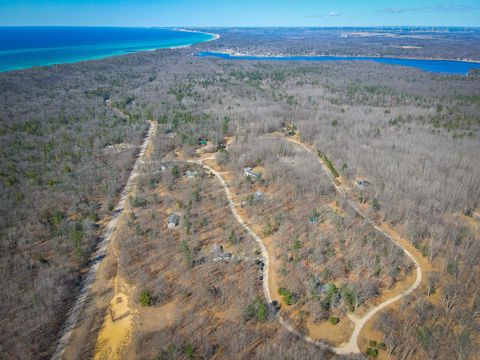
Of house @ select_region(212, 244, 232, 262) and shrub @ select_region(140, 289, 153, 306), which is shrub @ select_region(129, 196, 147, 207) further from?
shrub @ select_region(140, 289, 153, 306)

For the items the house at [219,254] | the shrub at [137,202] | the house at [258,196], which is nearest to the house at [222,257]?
the house at [219,254]

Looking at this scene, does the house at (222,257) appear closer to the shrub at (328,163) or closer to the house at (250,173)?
the house at (250,173)

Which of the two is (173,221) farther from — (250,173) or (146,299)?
(250,173)

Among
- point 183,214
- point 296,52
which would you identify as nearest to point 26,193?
point 183,214

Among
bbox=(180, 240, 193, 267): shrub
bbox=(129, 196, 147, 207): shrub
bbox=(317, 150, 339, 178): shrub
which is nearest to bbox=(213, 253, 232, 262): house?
bbox=(180, 240, 193, 267): shrub

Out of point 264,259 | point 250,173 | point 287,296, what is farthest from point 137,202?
point 287,296

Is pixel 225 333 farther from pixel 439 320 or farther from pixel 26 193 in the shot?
pixel 26 193

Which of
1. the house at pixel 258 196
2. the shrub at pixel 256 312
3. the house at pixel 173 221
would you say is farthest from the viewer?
the house at pixel 258 196
